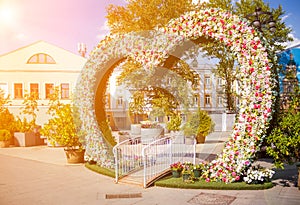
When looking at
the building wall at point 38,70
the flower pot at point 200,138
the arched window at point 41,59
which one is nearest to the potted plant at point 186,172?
the flower pot at point 200,138

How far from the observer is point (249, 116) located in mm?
7555

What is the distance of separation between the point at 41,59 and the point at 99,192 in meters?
23.1

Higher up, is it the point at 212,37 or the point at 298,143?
the point at 212,37

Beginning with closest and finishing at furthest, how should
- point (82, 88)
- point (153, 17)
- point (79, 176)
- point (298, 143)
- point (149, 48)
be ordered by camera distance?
1. point (298, 143)
2. point (149, 48)
3. point (79, 176)
4. point (82, 88)
5. point (153, 17)

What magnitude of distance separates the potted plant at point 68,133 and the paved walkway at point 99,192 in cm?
94

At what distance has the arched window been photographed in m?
27.9

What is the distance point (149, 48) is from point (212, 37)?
6.14 feet

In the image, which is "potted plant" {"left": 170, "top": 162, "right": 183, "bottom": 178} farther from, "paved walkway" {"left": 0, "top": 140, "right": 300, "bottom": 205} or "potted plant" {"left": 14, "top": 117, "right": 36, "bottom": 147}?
"potted plant" {"left": 14, "top": 117, "right": 36, "bottom": 147}

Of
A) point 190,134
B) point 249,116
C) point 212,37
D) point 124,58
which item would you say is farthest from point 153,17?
point 249,116

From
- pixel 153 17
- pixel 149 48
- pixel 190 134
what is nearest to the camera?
pixel 149 48

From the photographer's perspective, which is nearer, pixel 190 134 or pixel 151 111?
pixel 190 134

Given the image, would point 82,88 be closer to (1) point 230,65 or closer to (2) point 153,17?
(2) point 153,17

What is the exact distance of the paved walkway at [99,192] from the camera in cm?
684

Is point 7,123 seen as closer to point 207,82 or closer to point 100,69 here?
point 100,69
